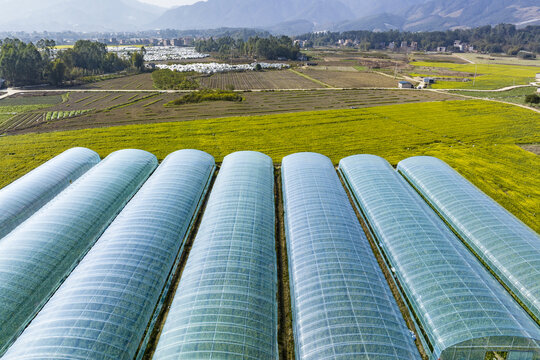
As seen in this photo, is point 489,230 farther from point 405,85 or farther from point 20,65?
point 20,65

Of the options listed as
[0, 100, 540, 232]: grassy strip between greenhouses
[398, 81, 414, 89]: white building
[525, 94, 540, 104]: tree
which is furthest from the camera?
[398, 81, 414, 89]: white building

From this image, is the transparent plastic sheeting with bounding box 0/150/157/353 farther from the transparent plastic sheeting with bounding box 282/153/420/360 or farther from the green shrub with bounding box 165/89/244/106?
the green shrub with bounding box 165/89/244/106

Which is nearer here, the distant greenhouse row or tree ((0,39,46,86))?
the distant greenhouse row

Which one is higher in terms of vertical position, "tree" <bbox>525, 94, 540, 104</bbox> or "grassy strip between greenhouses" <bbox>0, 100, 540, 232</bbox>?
"tree" <bbox>525, 94, 540, 104</bbox>

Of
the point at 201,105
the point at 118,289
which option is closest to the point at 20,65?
the point at 201,105

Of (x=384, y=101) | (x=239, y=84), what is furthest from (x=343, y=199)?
(x=239, y=84)

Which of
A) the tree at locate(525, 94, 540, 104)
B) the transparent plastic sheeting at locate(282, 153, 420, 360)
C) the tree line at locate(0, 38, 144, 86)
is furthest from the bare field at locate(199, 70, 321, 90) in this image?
the transparent plastic sheeting at locate(282, 153, 420, 360)

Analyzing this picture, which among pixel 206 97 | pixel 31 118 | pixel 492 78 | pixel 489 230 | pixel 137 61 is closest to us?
pixel 489 230
